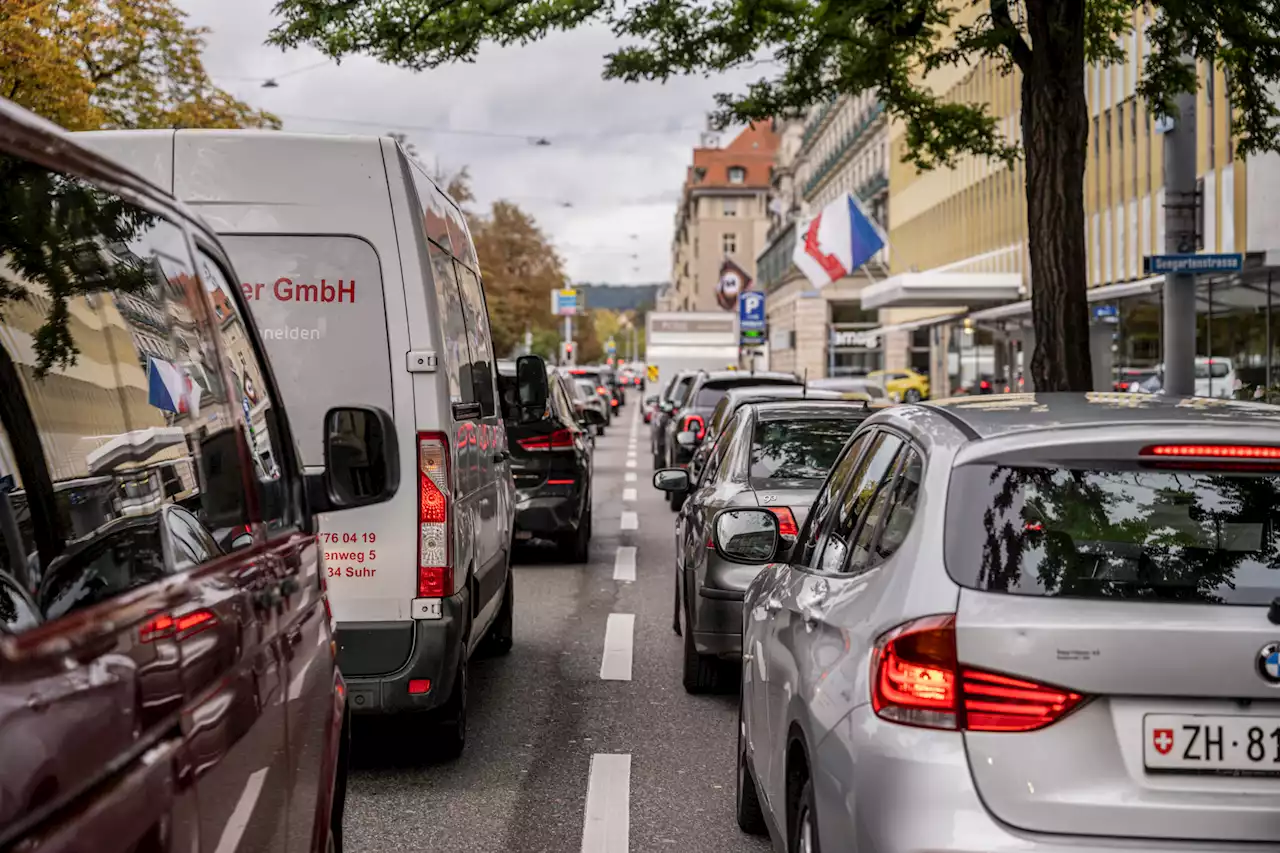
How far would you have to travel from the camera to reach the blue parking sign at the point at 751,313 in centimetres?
5209

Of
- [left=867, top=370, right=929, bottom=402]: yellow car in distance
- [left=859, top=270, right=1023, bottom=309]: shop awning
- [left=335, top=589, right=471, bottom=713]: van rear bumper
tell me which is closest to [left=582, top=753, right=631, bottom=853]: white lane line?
[left=335, top=589, right=471, bottom=713]: van rear bumper

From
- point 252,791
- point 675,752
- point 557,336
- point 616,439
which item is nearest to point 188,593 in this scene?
point 252,791

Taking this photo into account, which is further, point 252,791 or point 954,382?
point 954,382

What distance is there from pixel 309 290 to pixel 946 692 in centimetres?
375

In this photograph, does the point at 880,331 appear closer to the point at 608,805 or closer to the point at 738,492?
the point at 738,492

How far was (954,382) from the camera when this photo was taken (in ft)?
195

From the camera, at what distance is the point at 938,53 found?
49.5 feet

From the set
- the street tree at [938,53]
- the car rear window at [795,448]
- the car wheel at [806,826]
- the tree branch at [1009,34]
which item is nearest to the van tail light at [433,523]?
the car rear window at [795,448]

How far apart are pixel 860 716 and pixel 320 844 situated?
1.26 metres

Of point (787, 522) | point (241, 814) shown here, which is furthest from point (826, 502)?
point (787, 522)

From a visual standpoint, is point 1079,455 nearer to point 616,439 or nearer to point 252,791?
point 252,791

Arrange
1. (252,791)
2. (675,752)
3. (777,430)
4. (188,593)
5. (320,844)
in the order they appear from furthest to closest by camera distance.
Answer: (777,430), (675,752), (320,844), (252,791), (188,593)

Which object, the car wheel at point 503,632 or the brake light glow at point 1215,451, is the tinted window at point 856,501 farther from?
the car wheel at point 503,632

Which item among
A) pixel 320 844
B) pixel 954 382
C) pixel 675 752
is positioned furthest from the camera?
pixel 954 382
